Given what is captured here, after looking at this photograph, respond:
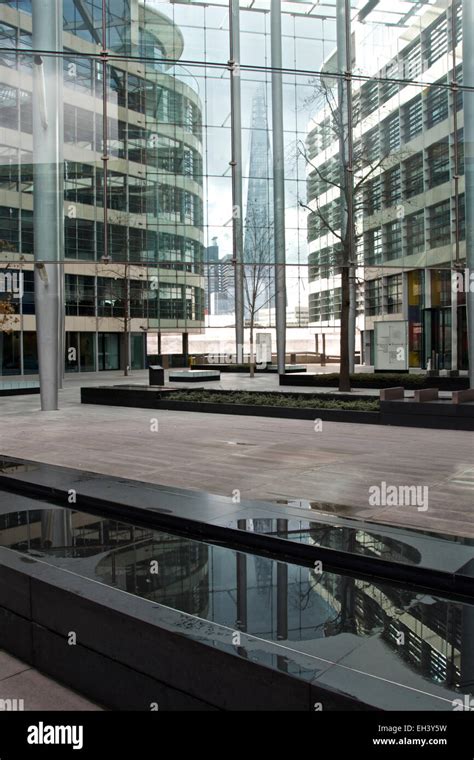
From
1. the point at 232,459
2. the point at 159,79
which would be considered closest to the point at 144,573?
the point at 232,459

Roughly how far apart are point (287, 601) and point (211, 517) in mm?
1586

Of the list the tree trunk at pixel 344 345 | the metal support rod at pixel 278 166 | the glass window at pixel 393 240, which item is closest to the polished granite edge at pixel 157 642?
the glass window at pixel 393 240

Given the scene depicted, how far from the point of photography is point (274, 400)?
15719 millimetres

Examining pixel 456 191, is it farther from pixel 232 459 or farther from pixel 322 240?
pixel 232 459

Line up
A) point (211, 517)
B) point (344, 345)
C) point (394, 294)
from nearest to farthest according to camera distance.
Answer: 1. point (211, 517)
2. point (344, 345)
3. point (394, 294)

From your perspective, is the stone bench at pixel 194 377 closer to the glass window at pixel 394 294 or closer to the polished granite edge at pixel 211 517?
the glass window at pixel 394 294

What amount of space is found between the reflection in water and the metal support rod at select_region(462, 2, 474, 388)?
1442cm

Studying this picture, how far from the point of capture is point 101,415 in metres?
16.1

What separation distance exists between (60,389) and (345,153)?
1369 cm

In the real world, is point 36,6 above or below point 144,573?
above

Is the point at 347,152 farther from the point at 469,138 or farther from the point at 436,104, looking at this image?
the point at 469,138

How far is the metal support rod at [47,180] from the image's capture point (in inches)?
638

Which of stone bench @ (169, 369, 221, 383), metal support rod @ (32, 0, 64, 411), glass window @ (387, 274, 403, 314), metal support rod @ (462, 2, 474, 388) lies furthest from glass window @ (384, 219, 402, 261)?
glass window @ (387, 274, 403, 314)

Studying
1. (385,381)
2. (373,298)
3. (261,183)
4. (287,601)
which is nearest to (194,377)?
(385,381)
